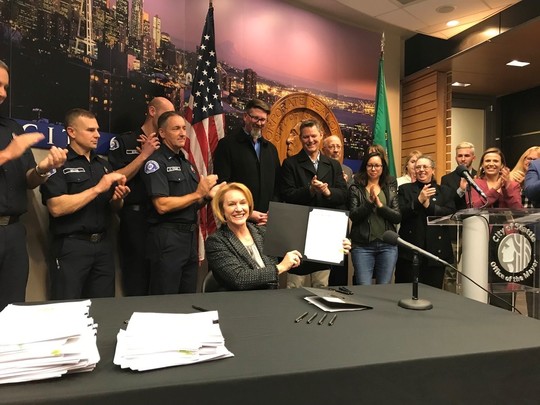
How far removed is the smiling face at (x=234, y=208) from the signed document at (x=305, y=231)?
225 mm

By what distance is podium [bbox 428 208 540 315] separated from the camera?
81.0 inches

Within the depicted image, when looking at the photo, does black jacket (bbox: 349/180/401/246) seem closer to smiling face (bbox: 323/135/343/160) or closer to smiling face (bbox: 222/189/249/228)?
smiling face (bbox: 323/135/343/160)

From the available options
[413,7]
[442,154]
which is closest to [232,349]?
[413,7]

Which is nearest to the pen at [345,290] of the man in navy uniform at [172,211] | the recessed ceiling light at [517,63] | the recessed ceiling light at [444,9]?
the man in navy uniform at [172,211]

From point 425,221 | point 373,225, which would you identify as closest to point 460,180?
point 425,221

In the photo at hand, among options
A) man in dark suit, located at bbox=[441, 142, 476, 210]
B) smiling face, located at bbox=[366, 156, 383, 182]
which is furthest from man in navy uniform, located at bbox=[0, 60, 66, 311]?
man in dark suit, located at bbox=[441, 142, 476, 210]

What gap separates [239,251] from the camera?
6.64 feet

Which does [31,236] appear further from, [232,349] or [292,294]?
[232,349]

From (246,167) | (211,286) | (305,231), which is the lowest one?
(211,286)

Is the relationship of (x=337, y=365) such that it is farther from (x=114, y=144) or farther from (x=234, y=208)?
(x=114, y=144)

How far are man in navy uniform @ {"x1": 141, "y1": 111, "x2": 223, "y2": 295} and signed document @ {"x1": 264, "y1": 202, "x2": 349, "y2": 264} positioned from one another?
2.99 ft

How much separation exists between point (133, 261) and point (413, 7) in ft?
13.2

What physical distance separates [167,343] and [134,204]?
7.01 feet

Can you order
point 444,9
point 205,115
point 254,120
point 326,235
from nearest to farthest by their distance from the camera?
point 326,235 → point 254,120 → point 205,115 → point 444,9
